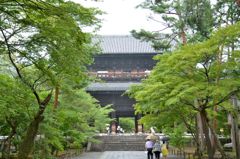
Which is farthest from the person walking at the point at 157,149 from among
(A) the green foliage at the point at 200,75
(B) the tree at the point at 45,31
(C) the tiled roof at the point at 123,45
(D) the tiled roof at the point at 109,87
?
(C) the tiled roof at the point at 123,45

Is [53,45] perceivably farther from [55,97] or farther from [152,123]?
[152,123]

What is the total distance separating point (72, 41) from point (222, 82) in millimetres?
5776

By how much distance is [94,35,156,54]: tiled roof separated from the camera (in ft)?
140

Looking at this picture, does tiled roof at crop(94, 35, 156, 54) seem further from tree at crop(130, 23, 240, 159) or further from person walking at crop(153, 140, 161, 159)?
tree at crop(130, 23, 240, 159)

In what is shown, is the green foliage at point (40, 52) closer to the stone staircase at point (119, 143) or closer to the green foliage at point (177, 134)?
the green foliage at point (177, 134)

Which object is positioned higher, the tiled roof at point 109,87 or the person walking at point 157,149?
the tiled roof at point 109,87

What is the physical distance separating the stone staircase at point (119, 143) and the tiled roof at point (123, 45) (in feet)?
34.9

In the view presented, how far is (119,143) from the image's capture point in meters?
35.0

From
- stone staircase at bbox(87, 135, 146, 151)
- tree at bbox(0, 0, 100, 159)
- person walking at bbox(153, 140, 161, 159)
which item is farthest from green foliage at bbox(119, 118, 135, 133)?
tree at bbox(0, 0, 100, 159)

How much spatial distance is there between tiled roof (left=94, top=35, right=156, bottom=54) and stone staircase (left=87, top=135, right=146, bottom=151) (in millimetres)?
10632

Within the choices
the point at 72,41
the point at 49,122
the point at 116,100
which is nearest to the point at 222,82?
the point at 72,41

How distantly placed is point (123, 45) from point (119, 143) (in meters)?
14.4

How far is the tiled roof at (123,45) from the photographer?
42.8m

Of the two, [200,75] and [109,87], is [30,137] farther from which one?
[109,87]
